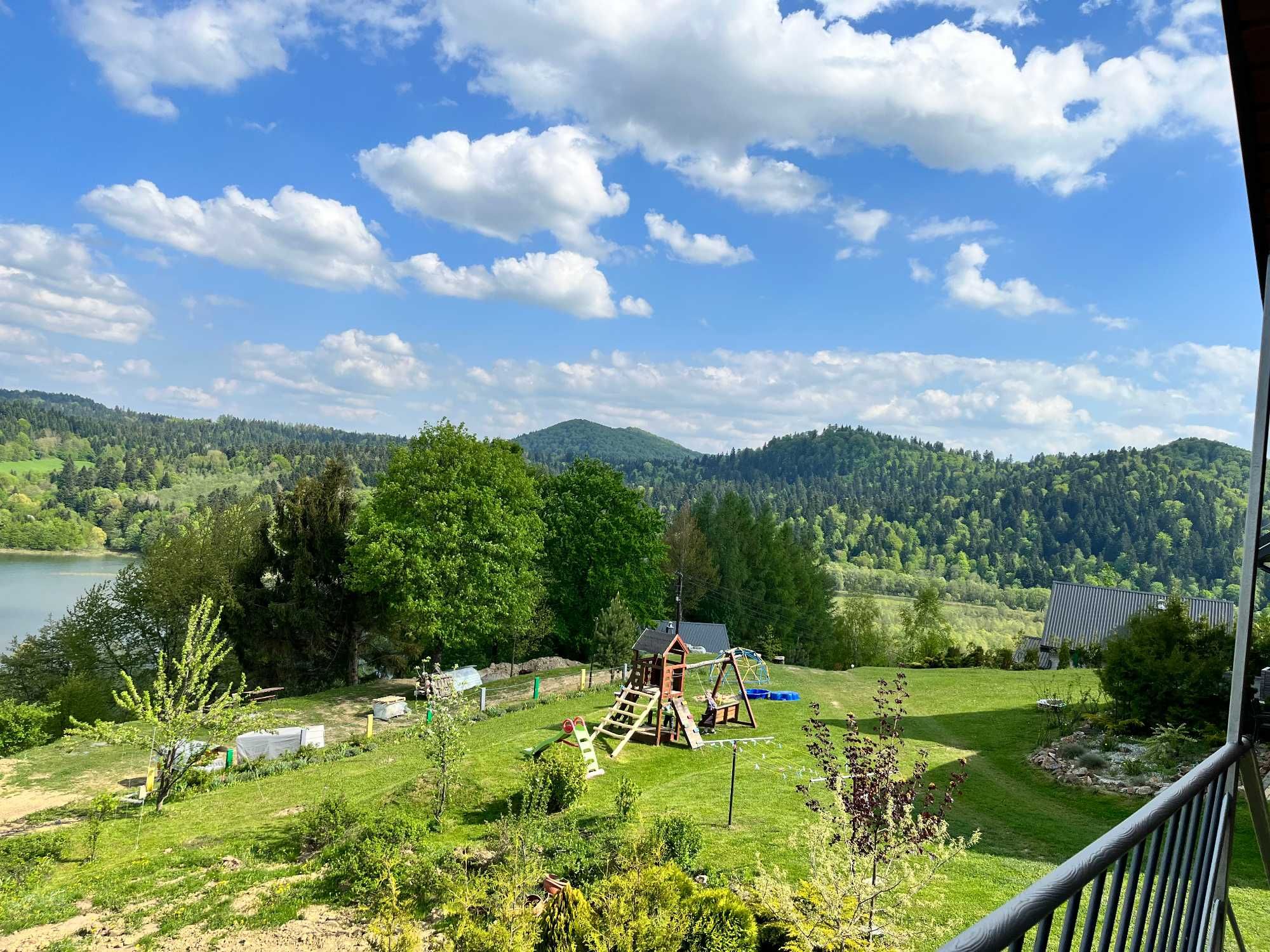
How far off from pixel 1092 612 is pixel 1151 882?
3855 centimetres

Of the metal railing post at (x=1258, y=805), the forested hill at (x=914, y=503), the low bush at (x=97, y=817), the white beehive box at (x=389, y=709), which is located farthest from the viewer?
the forested hill at (x=914, y=503)

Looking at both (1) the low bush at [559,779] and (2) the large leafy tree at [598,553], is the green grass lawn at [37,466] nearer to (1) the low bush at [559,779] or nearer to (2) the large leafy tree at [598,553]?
(2) the large leafy tree at [598,553]

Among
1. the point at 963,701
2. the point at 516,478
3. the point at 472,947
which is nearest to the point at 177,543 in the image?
the point at 516,478

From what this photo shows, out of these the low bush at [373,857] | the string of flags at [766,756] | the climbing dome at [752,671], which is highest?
the low bush at [373,857]

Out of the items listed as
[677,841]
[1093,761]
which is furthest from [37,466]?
[1093,761]

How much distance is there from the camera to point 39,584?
60719mm

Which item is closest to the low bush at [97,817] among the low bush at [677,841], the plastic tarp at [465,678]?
Result: the low bush at [677,841]

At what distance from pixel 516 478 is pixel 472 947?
22008mm

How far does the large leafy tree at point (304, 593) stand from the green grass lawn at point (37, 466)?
112m

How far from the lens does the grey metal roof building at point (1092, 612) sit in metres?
32.3

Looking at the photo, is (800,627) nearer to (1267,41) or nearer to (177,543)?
(177,543)

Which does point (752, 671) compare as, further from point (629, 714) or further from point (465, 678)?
point (629, 714)

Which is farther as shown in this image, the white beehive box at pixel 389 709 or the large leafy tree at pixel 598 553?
the large leafy tree at pixel 598 553

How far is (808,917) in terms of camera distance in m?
7.18
